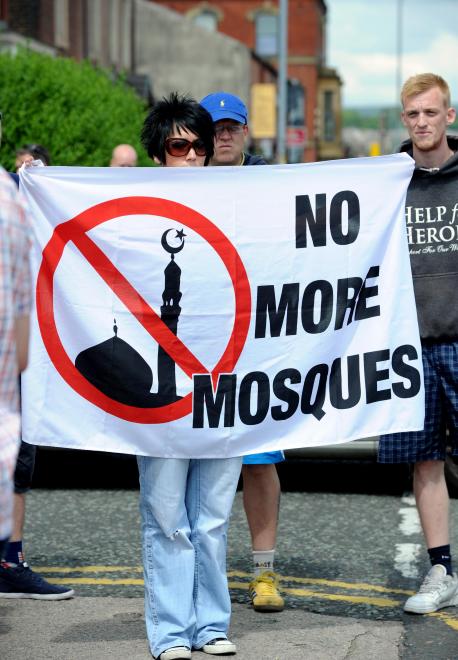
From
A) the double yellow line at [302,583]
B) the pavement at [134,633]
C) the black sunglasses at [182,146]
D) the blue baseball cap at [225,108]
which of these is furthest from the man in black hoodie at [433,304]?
the black sunglasses at [182,146]

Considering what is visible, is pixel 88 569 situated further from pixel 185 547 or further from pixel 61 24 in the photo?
pixel 61 24

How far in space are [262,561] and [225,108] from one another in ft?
6.16

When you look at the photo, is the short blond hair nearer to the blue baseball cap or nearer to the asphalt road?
the blue baseball cap

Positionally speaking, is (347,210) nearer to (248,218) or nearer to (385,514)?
(248,218)

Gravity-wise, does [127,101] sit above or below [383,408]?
above

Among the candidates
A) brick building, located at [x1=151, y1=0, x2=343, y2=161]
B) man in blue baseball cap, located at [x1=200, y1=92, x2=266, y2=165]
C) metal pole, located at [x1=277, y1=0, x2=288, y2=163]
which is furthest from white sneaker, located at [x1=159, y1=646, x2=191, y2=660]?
brick building, located at [x1=151, y1=0, x2=343, y2=161]

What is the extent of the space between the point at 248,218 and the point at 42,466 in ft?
12.5

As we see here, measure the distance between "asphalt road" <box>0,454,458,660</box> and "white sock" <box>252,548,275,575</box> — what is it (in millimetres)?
165

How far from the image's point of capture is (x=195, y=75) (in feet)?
164

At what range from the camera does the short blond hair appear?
5.55 m

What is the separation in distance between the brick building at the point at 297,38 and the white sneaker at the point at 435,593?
57.6 m

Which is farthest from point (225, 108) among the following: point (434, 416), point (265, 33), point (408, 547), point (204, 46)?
point (265, 33)

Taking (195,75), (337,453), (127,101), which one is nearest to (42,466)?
(337,453)

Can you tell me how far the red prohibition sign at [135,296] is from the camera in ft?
16.3
